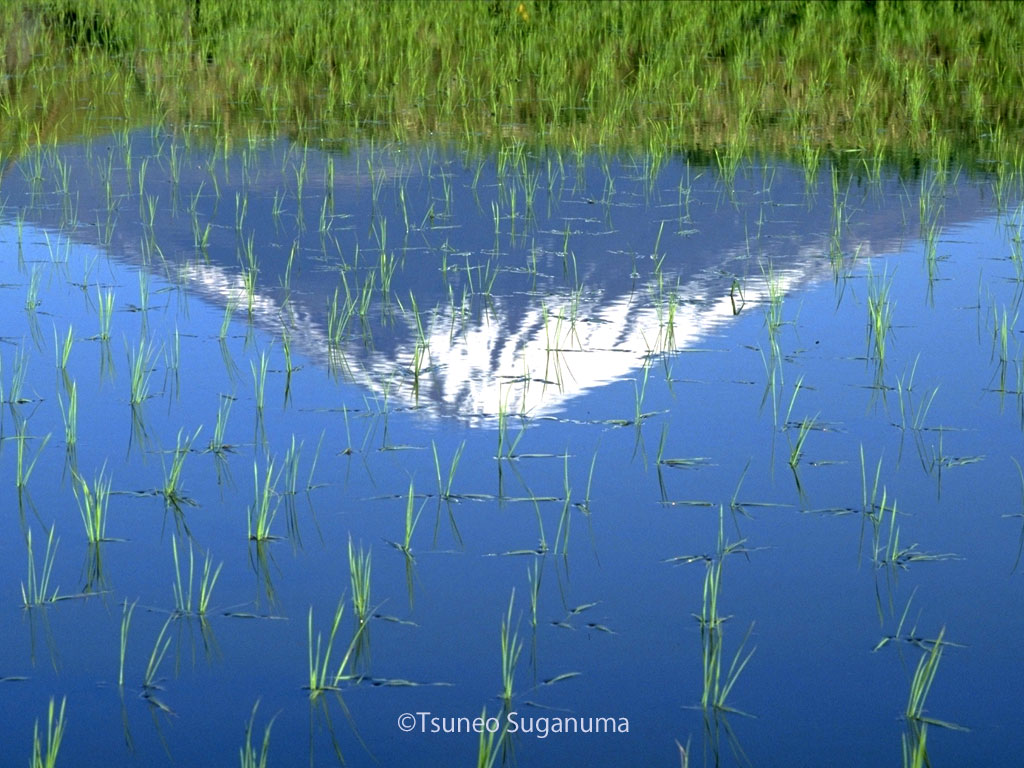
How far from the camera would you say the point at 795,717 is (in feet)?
8.55

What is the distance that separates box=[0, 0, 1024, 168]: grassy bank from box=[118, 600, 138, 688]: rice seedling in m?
4.87

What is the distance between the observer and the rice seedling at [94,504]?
10.4 feet

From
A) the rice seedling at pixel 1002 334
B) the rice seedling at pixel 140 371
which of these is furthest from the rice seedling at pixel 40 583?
the rice seedling at pixel 1002 334

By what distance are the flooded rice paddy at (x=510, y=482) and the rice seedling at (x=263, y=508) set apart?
0.6 inches

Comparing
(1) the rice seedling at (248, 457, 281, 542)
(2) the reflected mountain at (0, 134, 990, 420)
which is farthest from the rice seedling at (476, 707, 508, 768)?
(2) the reflected mountain at (0, 134, 990, 420)

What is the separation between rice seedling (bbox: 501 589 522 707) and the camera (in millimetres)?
2586

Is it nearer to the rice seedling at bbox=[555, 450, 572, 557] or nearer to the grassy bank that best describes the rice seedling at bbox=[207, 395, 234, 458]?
the rice seedling at bbox=[555, 450, 572, 557]

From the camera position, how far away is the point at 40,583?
3039 mm

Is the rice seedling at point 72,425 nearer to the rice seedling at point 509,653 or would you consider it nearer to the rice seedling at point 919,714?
the rice seedling at point 509,653

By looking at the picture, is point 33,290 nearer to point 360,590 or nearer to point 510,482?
point 510,482

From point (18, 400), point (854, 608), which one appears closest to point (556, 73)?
point (18, 400)

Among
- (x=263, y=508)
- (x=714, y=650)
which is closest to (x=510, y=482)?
(x=263, y=508)

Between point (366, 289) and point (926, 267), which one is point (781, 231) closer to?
point (926, 267)

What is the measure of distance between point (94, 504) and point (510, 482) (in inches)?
36.4
